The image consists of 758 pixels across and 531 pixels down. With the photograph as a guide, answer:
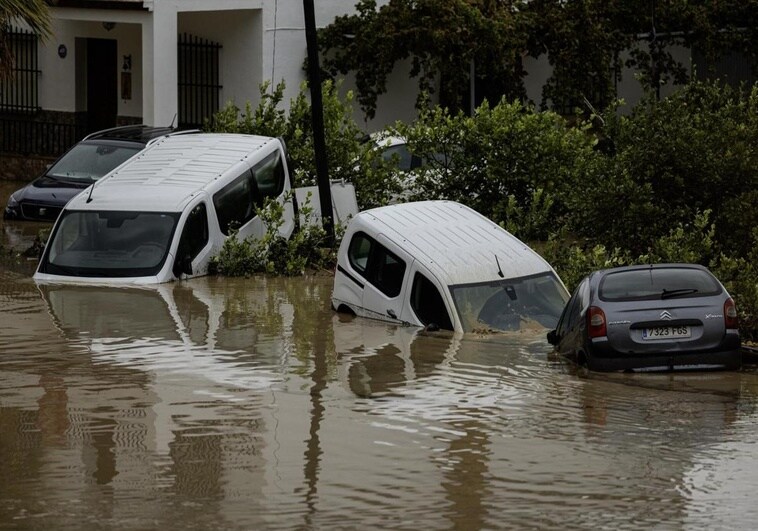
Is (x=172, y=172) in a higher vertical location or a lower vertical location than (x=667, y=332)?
higher

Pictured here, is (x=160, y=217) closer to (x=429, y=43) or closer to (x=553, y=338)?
(x=553, y=338)

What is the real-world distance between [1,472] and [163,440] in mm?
1248

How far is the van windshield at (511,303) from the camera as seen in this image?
50.8 ft

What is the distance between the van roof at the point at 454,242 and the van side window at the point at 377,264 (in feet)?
0.55

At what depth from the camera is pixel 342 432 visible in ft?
Answer: 35.9

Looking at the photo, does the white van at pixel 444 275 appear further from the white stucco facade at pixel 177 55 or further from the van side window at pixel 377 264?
the white stucco facade at pixel 177 55

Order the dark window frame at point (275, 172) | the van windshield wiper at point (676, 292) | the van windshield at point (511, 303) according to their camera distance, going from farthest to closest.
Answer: the dark window frame at point (275, 172) < the van windshield at point (511, 303) < the van windshield wiper at point (676, 292)

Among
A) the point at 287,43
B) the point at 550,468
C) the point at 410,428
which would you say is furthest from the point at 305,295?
the point at 287,43

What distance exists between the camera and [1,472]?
9.74 metres

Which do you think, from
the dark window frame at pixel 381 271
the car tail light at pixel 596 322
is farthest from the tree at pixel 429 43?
the car tail light at pixel 596 322

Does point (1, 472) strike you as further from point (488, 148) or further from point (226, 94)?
point (226, 94)

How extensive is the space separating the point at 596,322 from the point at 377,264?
364 cm

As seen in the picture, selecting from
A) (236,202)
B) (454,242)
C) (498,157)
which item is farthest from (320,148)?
(454,242)

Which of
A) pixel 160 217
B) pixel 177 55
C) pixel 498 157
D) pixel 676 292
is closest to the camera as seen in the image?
pixel 676 292
